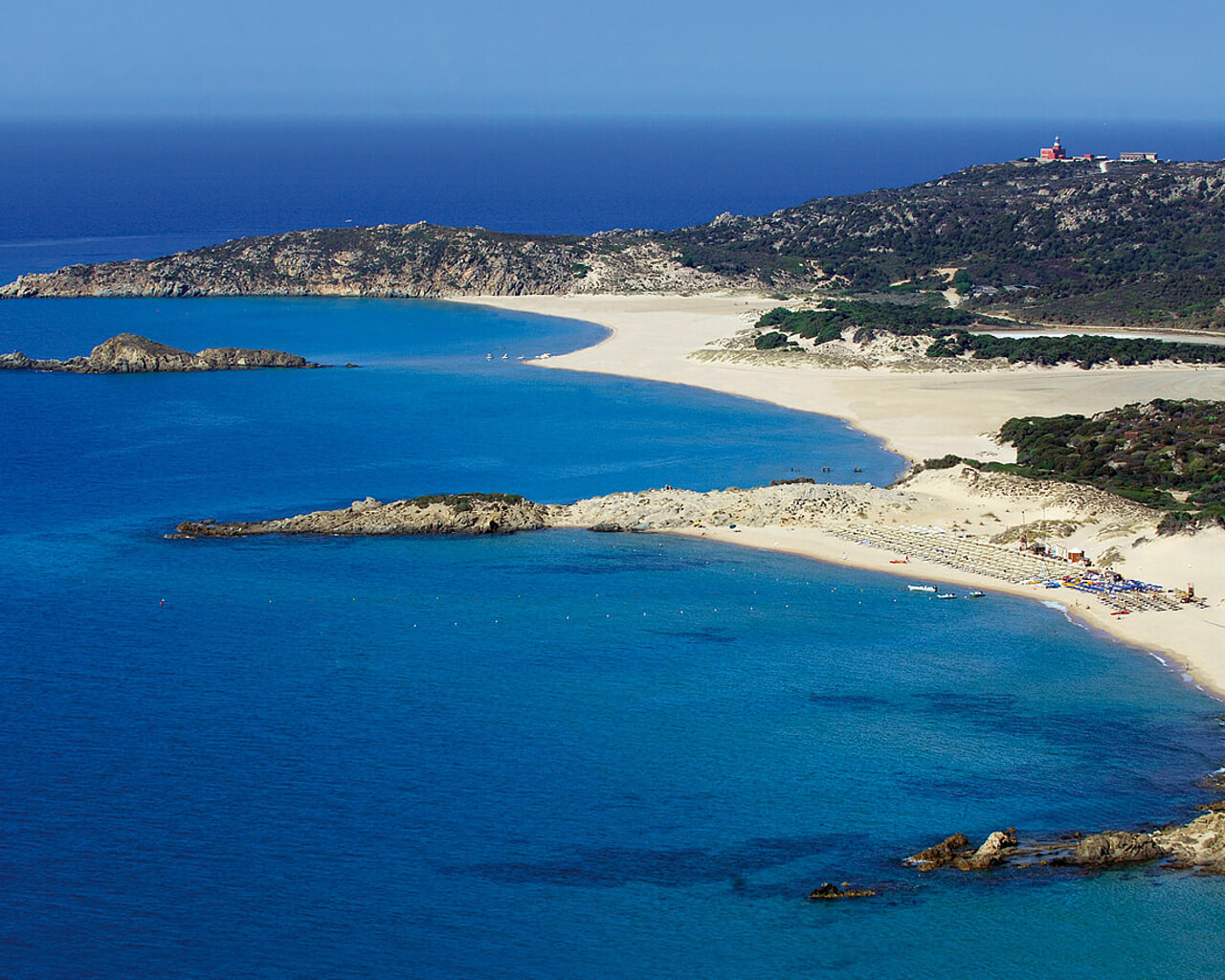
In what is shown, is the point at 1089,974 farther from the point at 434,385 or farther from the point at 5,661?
the point at 434,385

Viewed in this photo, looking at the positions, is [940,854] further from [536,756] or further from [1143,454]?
[1143,454]

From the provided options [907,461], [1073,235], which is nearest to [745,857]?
[907,461]

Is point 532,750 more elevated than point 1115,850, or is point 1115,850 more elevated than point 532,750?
point 532,750

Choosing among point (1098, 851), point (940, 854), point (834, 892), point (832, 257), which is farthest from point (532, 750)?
point (832, 257)

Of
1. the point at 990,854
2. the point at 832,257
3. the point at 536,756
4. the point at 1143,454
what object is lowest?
the point at 990,854

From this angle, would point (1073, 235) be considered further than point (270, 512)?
Yes

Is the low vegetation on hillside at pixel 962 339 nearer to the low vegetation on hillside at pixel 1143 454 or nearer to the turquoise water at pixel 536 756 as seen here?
the low vegetation on hillside at pixel 1143 454
